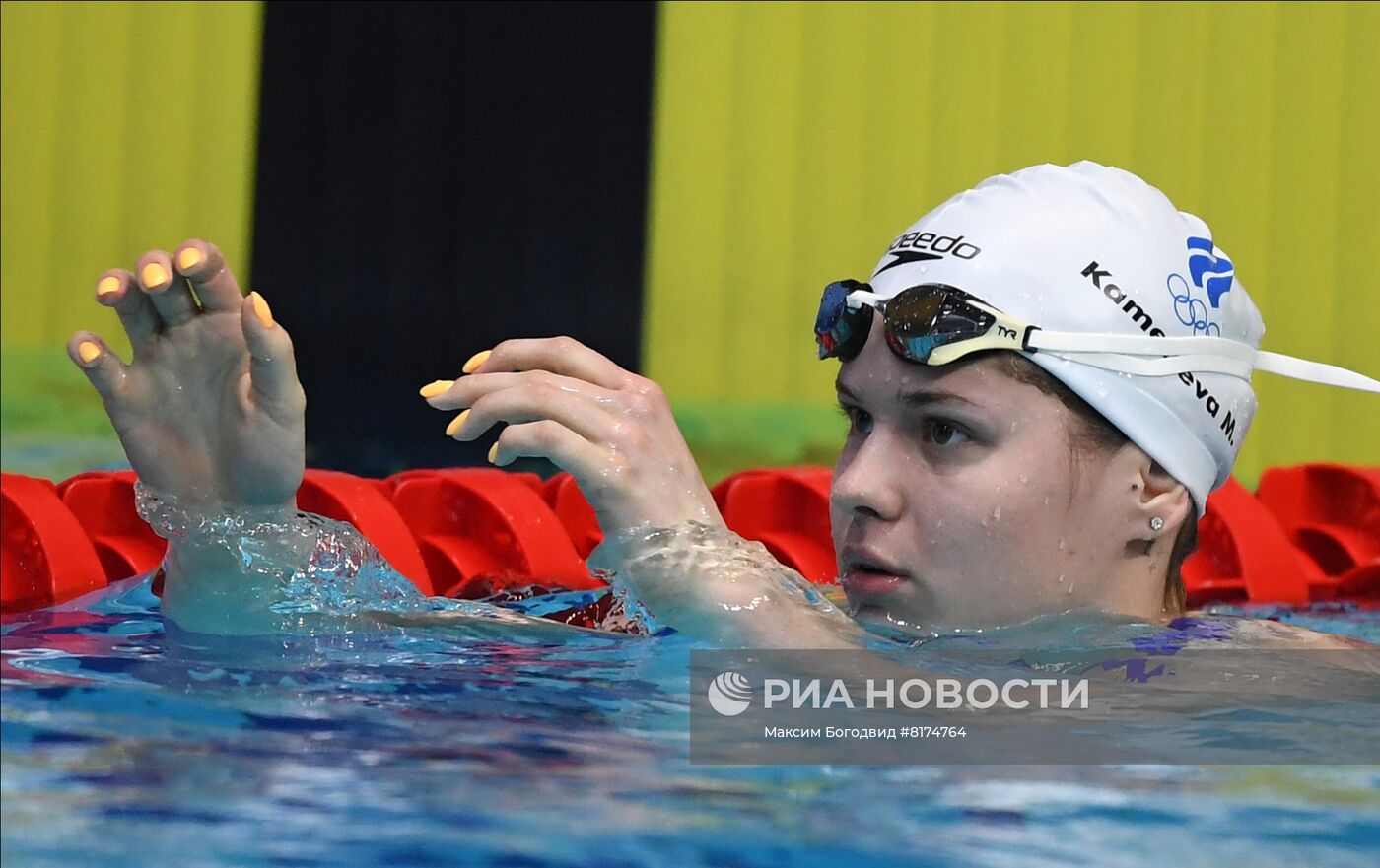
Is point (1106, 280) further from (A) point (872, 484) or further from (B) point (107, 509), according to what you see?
(B) point (107, 509)

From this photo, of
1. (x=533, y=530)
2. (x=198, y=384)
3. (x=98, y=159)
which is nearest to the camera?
(x=198, y=384)

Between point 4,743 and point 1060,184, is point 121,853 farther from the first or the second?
point 1060,184

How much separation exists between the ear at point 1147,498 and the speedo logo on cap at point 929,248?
34 centimetres

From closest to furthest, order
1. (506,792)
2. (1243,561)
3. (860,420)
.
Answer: (506,792), (860,420), (1243,561)

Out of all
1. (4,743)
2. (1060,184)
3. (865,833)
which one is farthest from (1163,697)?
(4,743)

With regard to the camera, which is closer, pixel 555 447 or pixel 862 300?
pixel 555 447

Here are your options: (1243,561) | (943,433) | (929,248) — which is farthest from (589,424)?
(1243,561)

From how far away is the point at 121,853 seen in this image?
3.37 ft

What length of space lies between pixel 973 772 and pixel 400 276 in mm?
4606

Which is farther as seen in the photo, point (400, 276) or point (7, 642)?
point (400, 276)

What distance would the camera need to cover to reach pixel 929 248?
2.16 meters

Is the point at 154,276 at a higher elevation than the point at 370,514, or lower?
higher

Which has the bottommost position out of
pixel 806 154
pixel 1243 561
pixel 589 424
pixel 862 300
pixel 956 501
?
pixel 1243 561

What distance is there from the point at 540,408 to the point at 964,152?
477 cm
